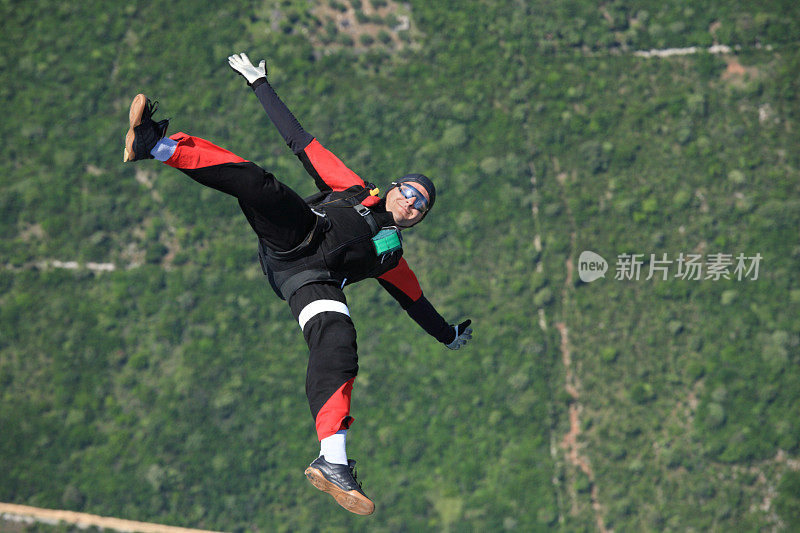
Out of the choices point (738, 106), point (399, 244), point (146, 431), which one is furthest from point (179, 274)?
point (399, 244)

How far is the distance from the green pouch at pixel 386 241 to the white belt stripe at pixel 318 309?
37.8 inches

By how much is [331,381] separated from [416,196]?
8.05 ft

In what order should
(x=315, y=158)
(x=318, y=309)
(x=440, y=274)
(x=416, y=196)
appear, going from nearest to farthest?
1. (x=318, y=309)
2. (x=416, y=196)
3. (x=315, y=158)
4. (x=440, y=274)

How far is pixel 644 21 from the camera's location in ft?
204

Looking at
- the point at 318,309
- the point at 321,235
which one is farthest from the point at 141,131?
the point at 318,309

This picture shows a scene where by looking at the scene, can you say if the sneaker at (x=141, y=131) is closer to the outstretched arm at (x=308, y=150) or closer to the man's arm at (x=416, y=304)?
the outstretched arm at (x=308, y=150)

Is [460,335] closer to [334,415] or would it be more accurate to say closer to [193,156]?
[334,415]

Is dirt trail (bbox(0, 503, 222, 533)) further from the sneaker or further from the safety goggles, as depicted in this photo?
the sneaker

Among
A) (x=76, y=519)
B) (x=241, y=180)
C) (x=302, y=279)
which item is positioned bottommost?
(x=76, y=519)

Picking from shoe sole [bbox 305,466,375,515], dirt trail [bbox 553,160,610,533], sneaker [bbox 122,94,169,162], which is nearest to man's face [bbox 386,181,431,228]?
sneaker [bbox 122,94,169,162]

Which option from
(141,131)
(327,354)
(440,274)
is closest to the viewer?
(141,131)

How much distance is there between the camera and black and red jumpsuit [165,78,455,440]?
23.2 feet

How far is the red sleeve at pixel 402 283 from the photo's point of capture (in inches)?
370

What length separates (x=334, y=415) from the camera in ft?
22.5
